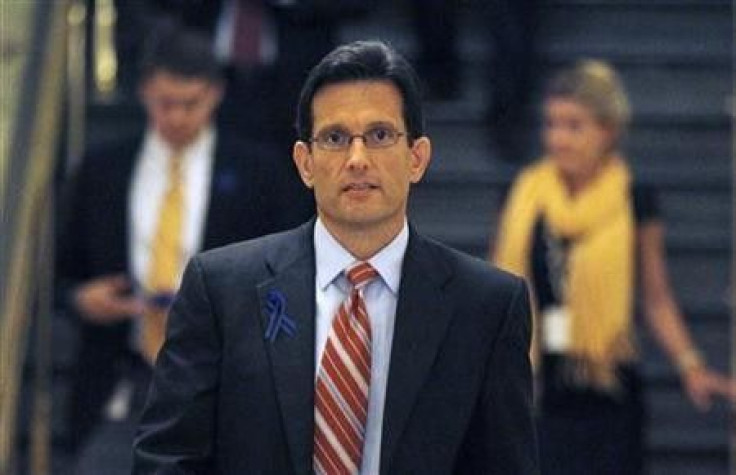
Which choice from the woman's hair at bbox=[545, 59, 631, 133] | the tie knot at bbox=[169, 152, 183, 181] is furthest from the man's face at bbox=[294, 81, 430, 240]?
the woman's hair at bbox=[545, 59, 631, 133]

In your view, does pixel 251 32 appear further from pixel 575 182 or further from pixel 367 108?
pixel 367 108

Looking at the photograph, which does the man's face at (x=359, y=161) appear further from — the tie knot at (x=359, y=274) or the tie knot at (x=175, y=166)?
the tie knot at (x=175, y=166)

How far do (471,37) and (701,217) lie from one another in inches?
47.5

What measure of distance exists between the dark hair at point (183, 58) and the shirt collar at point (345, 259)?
3.44 metres

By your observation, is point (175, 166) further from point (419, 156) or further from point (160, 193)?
point (419, 156)

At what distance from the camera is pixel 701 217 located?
926 cm

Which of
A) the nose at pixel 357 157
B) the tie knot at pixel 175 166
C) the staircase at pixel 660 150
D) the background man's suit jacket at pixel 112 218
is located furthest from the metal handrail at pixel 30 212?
the nose at pixel 357 157

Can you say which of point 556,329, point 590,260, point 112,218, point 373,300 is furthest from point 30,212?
point 373,300

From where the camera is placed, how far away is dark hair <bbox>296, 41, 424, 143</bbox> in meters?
4.29

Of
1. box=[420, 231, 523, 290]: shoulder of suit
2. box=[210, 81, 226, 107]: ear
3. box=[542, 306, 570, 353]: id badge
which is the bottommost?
box=[542, 306, 570, 353]: id badge

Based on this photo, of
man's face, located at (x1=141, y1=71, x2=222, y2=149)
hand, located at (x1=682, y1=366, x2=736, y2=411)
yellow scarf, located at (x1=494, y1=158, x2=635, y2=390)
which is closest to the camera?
man's face, located at (x1=141, y1=71, x2=222, y2=149)

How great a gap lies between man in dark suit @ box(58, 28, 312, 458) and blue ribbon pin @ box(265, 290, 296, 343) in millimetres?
3268

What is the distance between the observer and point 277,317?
4.33 m

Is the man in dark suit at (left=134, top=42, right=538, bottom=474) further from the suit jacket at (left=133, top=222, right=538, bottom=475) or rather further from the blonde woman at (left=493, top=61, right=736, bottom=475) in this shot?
the blonde woman at (left=493, top=61, right=736, bottom=475)
